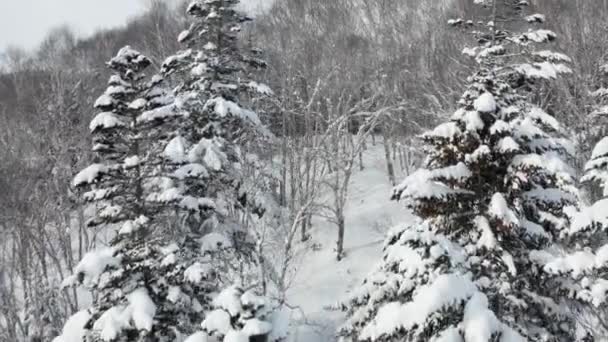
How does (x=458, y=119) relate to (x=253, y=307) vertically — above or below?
above

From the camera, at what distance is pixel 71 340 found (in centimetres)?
884

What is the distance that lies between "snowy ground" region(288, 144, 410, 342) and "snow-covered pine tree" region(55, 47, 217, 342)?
7.16 metres

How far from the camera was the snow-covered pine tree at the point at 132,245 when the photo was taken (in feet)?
29.2

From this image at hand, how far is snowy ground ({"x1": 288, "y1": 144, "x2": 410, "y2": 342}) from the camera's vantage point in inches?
742

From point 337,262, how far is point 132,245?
14424mm

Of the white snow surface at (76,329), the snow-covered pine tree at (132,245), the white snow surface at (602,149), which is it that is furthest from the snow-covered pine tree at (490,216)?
the white snow surface at (76,329)

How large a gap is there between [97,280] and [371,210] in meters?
19.0

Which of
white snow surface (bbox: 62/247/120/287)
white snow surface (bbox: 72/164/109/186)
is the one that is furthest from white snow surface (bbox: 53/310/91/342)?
white snow surface (bbox: 72/164/109/186)

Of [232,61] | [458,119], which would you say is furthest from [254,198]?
[458,119]

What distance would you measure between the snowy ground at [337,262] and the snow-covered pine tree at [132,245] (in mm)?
7164

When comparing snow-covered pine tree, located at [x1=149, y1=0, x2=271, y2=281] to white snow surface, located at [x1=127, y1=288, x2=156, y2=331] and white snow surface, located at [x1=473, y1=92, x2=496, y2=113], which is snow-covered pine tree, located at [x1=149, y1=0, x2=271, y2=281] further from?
white snow surface, located at [x1=473, y1=92, x2=496, y2=113]

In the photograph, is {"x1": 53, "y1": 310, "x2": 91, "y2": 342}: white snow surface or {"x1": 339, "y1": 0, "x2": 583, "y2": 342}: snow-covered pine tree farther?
{"x1": 53, "y1": 310, "x2": 91, "y2": 342}: white snow surface

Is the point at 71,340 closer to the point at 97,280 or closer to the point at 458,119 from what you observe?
the point at 97,280

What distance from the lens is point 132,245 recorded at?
951 cm
